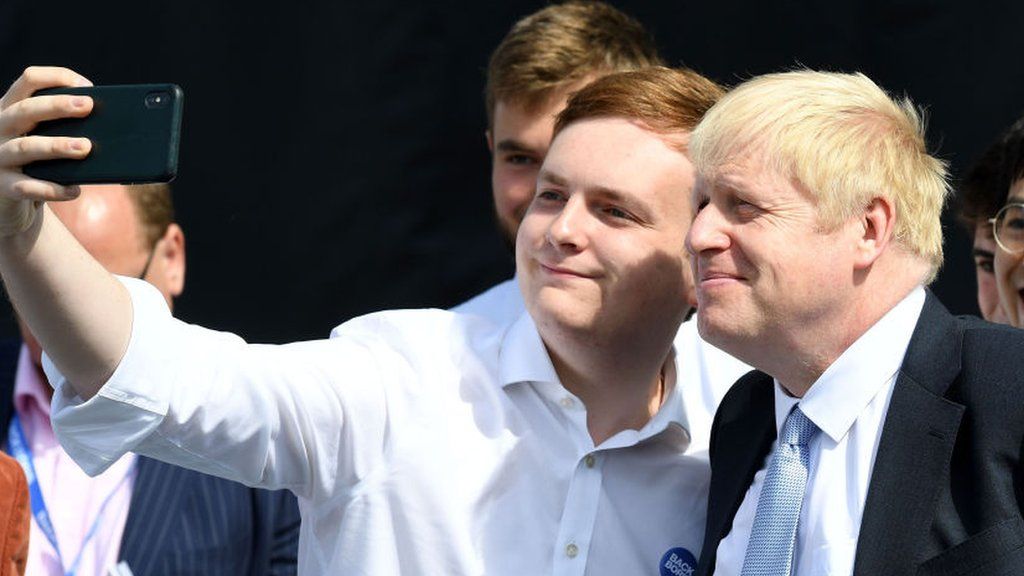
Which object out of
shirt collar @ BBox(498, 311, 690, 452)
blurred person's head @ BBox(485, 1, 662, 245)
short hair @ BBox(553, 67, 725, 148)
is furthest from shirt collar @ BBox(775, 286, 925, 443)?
blurred person's head @ BBox(485, 1, 662, 245)

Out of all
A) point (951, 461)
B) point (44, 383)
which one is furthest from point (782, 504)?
point (44, 383)

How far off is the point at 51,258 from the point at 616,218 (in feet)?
2.98

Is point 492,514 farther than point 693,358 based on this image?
No

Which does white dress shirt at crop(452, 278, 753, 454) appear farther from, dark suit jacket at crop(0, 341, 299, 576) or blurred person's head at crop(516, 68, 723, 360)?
dark suit jacket at crop(0, 341, 299, 576)

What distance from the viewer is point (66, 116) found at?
1.83 metres

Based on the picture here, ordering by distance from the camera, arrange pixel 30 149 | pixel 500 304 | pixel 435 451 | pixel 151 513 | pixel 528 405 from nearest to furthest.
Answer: pixel 30 149, pixel 435 451, pixel 528 405, pixel 151 513, pixel 500 304

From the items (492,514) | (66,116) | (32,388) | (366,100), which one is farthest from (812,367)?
(366,100)

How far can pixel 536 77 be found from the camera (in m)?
3.33

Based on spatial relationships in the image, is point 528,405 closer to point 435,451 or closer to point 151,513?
point 435,451

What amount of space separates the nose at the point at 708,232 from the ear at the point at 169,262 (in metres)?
A: 1.42

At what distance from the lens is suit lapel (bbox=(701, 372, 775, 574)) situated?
7.55ft

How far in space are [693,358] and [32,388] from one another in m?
1.24

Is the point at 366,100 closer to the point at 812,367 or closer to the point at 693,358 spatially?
the point at 693,358

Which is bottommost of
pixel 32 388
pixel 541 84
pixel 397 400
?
pixel 32 388
